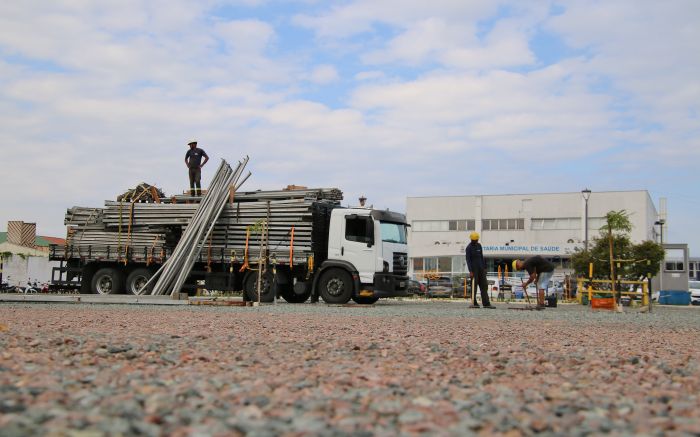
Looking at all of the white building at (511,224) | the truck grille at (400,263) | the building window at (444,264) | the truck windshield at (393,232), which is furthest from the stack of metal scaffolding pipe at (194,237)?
the building window at (444,264)

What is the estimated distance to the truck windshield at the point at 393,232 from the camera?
2100 cm

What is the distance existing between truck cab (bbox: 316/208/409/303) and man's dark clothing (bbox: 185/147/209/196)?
Result: 15.9ft

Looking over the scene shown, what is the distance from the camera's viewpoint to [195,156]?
22.9 m

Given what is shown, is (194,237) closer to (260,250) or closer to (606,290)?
(260,250)

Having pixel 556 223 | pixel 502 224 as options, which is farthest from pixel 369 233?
pixel 502 224

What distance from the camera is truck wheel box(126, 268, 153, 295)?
2255cm

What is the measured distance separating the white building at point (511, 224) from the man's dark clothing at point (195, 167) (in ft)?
154

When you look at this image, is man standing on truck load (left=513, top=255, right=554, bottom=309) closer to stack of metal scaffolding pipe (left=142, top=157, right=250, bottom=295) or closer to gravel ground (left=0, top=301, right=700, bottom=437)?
stack of metal scaffolding pipe (left=142, top=157, right=250, bottom=295)

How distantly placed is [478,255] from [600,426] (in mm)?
15574

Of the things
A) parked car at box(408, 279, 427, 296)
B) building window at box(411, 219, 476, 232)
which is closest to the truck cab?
parked car at box(408, 279, 427, 296)

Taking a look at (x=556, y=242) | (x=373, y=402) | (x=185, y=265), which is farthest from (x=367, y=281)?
(x=556, y=242)

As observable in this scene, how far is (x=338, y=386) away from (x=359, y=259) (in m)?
16.0

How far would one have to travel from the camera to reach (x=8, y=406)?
347 centimetres

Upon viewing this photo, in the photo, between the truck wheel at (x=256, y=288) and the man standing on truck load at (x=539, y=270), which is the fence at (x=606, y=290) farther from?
the truck wheel at (x=256, y=288)
